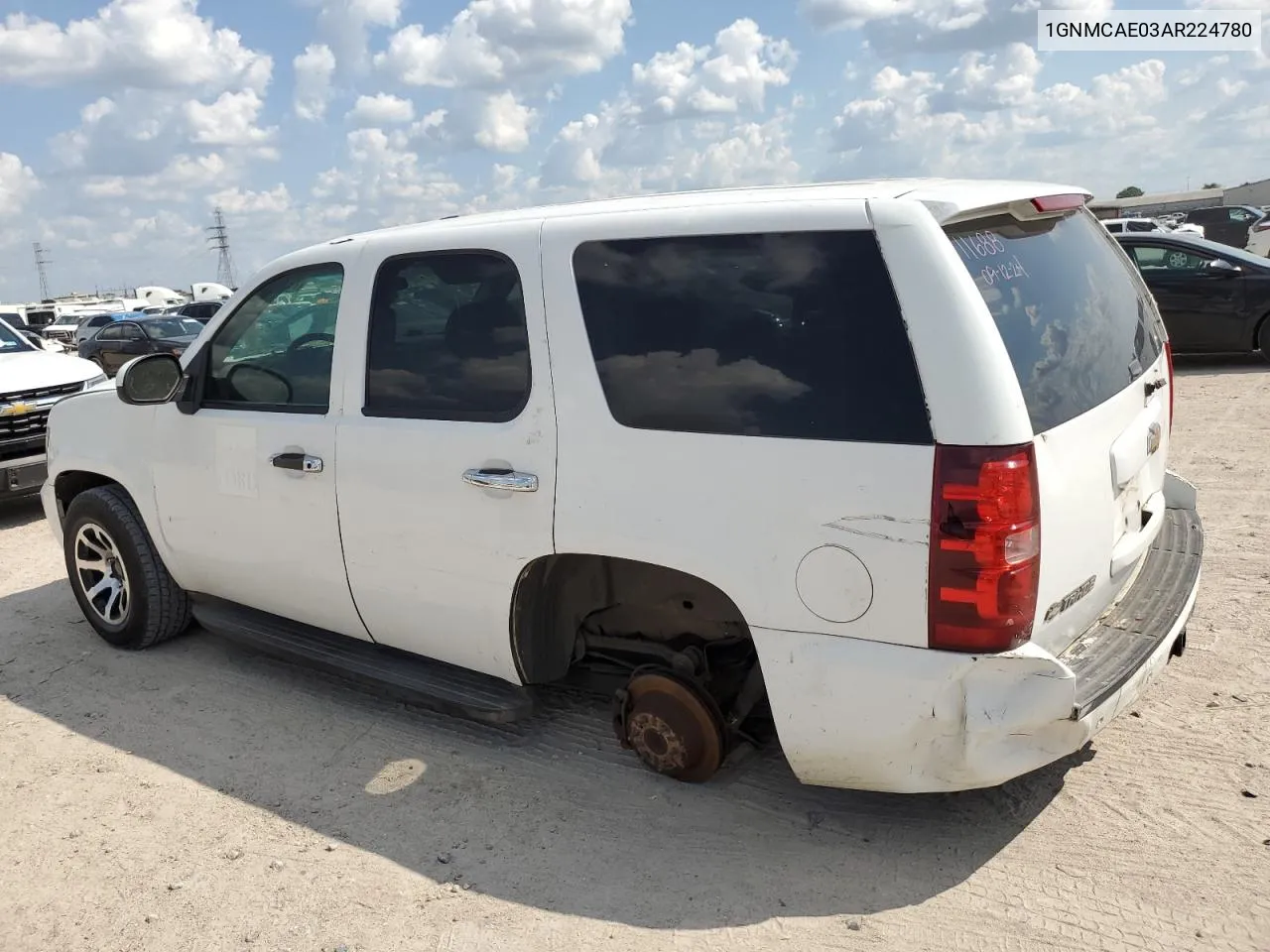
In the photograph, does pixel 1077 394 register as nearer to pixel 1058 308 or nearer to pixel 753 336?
pixel 1058 308

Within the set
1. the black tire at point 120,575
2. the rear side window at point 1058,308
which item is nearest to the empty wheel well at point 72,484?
the black tire at point 120,575

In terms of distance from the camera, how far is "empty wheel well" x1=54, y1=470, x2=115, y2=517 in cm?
520

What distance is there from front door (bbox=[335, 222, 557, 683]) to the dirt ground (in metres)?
0.53

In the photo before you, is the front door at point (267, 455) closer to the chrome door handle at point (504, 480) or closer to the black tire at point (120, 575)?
the black tire at point (120, 575)

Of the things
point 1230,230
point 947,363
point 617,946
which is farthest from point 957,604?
point 1230,230

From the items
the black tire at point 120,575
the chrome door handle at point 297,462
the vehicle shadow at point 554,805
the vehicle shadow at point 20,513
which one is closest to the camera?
the vehicle shadow at point 554,805

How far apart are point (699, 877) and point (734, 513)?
1.12 metres

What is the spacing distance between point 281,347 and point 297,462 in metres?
0.55

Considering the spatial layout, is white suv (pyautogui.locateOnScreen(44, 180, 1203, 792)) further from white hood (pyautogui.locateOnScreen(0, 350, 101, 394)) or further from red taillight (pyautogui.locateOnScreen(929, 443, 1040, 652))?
white hood (pyautogui.locateOnScreen(0, 350, 101, 394))

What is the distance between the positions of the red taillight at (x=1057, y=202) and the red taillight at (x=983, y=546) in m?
0.94

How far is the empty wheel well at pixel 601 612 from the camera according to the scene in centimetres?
338

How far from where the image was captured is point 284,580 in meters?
4.19

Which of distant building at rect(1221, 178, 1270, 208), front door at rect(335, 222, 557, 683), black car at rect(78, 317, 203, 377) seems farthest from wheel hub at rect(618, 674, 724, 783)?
distant building at rect(1221, 178, 1270, 208)

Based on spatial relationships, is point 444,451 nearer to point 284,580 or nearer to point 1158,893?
point 284,580
